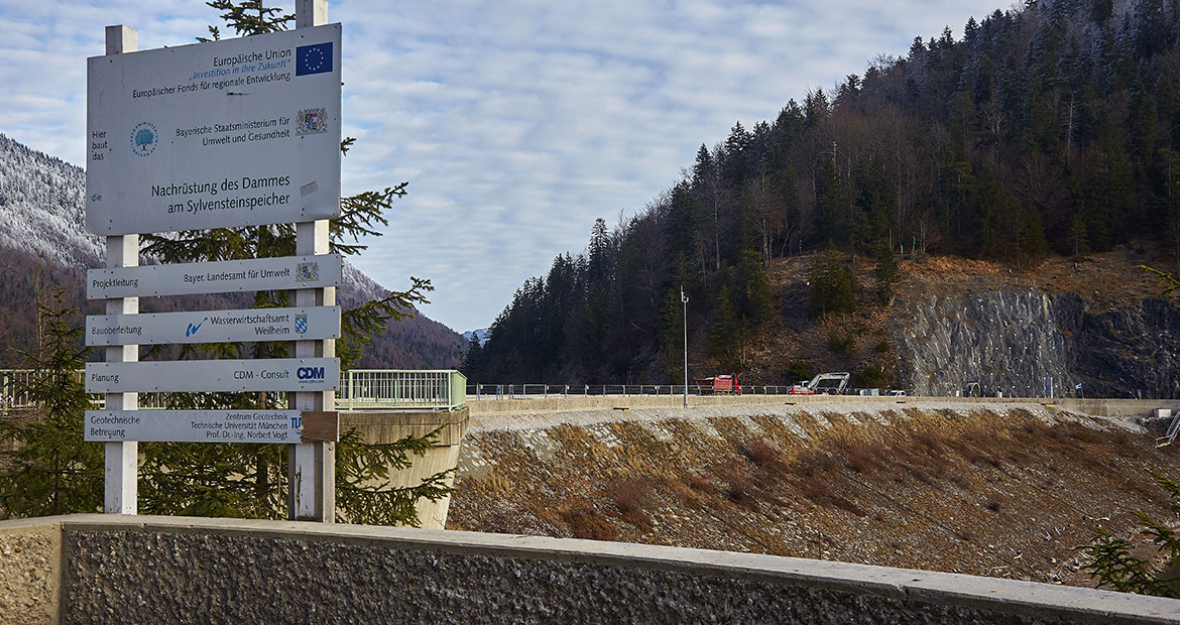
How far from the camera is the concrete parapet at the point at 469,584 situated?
3998 mm

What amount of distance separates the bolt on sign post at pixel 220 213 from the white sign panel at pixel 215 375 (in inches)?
0.4

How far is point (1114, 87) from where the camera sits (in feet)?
419

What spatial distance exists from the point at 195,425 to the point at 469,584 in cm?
347

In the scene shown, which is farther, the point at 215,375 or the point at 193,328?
the point at 193,328

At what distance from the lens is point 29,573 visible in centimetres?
620

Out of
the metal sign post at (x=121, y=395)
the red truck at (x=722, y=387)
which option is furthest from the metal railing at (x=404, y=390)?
the red truck at (x=722, y=387)

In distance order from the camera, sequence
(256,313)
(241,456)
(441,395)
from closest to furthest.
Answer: (256,313)
(241,456)
(441,395)

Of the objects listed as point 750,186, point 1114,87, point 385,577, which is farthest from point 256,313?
point 1114,87

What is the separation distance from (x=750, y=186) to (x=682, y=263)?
24.7 m

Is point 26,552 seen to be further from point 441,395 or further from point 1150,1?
point 1150,1

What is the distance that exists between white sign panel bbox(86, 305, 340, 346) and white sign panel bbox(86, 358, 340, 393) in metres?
0.19

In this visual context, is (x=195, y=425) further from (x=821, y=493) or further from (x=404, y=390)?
(x=821, y=493)

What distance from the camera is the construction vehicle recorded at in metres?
73.7

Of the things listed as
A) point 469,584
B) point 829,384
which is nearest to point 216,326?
point 469,584
